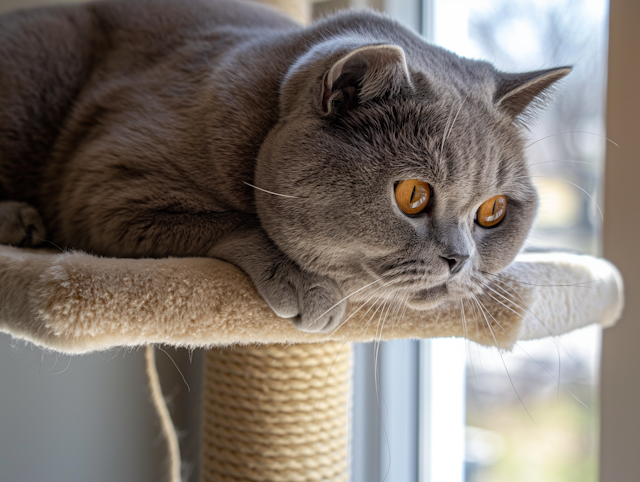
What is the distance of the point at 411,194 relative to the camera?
2.39 feet

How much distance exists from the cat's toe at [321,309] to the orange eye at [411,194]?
0.52 feet

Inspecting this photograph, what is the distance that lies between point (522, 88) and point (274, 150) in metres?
0.42

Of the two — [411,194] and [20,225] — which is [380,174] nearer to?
[411,194]

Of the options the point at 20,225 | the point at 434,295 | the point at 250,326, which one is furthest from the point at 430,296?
the point at 20,225

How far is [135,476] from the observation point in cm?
158

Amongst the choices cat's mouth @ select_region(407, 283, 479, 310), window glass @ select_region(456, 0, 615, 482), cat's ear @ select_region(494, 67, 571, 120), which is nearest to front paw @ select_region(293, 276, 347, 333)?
cat's mouth @ select_region(407, 283, 479, 310)

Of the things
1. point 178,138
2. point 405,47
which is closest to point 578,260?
point 405,47

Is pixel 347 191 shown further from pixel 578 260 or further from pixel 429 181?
pixel 578 260

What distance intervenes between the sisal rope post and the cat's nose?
0.36 m

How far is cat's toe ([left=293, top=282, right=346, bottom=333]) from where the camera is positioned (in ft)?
2.42

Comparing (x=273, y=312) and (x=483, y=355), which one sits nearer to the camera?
(x=273, y=312)

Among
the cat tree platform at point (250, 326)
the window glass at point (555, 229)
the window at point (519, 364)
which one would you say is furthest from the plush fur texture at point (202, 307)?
the window glass at point (555, 229)

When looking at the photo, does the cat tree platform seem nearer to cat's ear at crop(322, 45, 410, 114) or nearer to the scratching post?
the scratching post

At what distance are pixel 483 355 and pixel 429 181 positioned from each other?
77 centimetres
